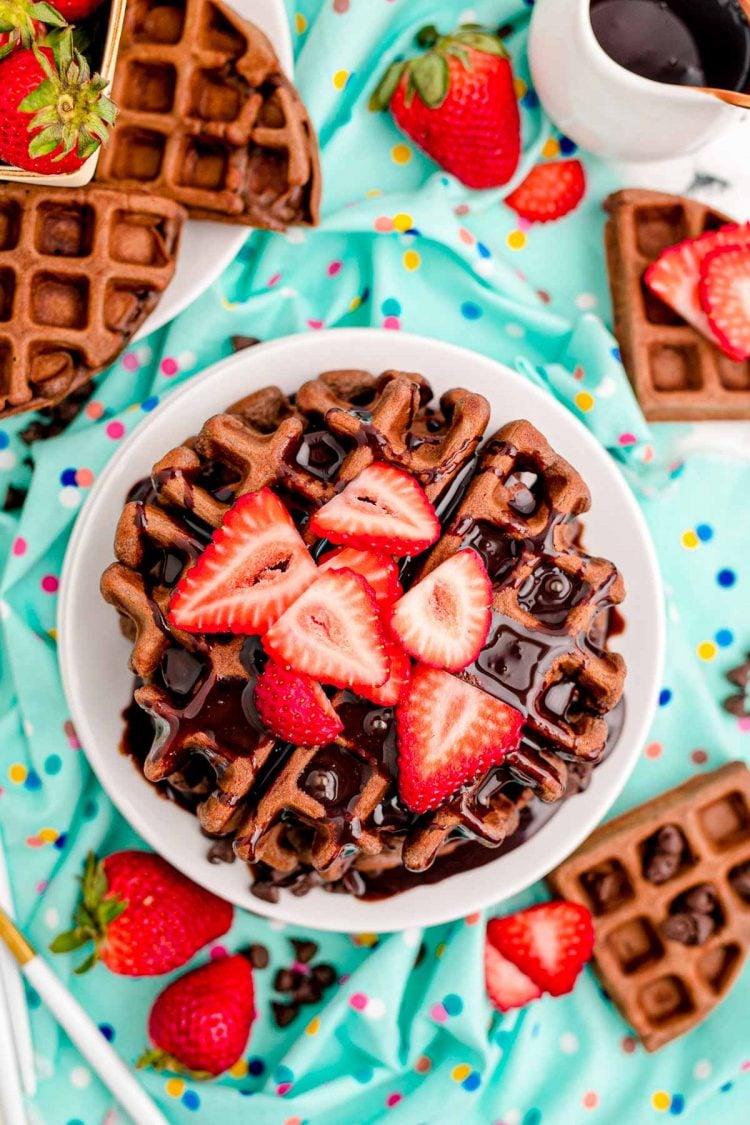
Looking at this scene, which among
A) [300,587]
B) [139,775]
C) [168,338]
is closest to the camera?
[300,587]

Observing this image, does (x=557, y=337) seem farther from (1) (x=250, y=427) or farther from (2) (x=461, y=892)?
(2) (x=461, y=892)

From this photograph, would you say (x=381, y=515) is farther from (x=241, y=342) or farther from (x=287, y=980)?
(x=287, y=980)

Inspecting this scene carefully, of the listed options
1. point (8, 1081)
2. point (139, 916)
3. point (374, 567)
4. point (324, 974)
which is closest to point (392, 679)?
point (374, 567)

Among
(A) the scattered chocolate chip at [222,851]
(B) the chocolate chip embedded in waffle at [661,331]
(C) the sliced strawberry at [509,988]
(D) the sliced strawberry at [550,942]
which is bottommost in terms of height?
(C) the sliced strawberry at [509,988]

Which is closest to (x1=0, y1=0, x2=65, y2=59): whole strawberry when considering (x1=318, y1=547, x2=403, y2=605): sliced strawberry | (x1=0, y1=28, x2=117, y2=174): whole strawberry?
(x1=0, y1=28, x2=117, y2=174): whole strawberry

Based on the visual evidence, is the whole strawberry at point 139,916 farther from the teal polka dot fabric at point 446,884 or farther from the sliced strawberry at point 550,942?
the sliced strawberry at point 550,942

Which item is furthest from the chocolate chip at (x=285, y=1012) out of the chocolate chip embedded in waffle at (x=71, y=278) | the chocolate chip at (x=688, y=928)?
the chocolate chip embedded in waffle at (x=71, y=278)

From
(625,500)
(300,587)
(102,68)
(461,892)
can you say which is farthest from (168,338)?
(461,892)
